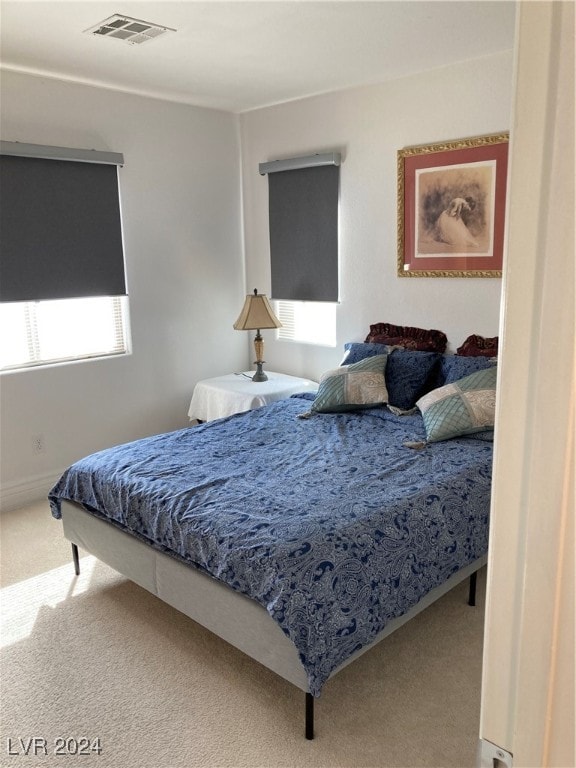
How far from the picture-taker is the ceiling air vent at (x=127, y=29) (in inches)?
115

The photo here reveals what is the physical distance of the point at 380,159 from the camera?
162 inches

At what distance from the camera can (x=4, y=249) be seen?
12.4ft

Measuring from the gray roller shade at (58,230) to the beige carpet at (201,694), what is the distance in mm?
1944

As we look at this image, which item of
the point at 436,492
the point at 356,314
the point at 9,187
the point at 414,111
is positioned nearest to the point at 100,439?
the point at 9,187

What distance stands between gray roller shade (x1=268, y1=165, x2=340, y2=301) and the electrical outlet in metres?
2.01

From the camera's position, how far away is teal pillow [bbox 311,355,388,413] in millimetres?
3688

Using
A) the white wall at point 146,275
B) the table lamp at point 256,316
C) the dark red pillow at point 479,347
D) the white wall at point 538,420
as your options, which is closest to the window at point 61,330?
the white wall at point 146,275

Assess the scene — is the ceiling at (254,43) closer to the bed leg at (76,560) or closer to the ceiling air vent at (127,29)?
the ceiling air vent at (127,29)

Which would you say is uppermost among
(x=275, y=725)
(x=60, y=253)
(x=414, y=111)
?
(x=414, y=111)

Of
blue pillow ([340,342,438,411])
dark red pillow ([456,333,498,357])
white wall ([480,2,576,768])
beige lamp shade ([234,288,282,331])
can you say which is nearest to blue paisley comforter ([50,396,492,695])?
blue pillow ([340,342,438,411])

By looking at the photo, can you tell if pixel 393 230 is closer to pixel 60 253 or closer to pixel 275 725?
pixel 60 253

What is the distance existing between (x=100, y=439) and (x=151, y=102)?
2379mm

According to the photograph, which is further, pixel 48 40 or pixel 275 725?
pixel 48 40

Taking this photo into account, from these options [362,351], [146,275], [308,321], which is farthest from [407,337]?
[146,275]
